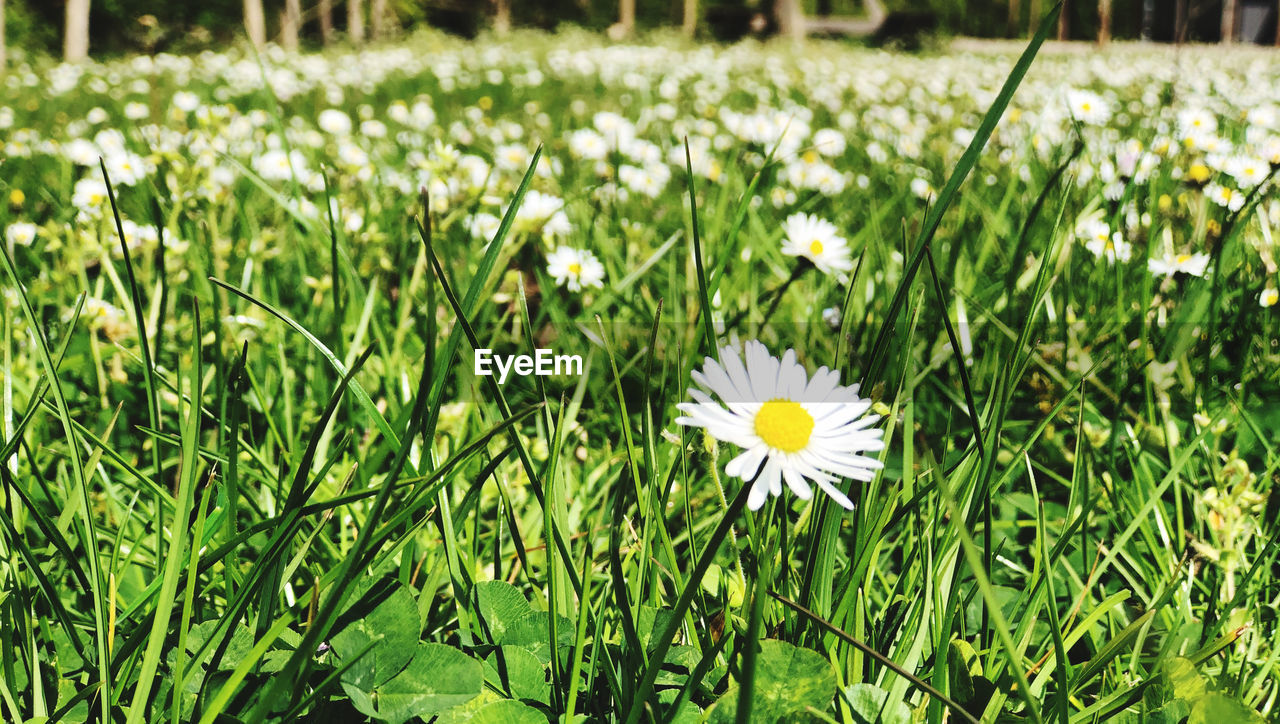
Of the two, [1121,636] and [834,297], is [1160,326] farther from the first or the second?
[1121,636]

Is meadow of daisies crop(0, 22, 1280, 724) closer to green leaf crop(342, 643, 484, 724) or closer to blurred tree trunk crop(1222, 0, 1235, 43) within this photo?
green leaf crop(342, 643, 484, 724)

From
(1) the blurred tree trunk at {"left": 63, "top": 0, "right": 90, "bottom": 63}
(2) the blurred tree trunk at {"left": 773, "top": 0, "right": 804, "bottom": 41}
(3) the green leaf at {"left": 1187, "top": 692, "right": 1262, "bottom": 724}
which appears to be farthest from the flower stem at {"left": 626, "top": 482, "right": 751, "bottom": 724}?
(2) the blurred tree trunk at {"left": 773, "top": 0, "right": 804, "bottom": 41}

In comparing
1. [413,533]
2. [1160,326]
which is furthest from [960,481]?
[1160,326]

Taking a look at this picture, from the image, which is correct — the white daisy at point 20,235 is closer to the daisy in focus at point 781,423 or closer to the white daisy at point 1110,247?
the daisy in focus at point 781,423

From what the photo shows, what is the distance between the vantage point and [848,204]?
1.86 m

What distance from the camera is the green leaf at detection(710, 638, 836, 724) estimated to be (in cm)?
45

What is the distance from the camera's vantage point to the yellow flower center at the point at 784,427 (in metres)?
0.41

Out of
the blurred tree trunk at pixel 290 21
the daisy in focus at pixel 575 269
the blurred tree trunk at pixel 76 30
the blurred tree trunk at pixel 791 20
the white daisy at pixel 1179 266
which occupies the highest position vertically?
the blurred tree trunk at pixel 791 20

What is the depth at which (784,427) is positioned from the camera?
42 centimetres

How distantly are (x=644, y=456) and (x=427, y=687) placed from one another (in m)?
0.18

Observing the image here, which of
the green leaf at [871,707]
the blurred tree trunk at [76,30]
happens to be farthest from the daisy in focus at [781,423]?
the blurred tree trunk at [76,30]

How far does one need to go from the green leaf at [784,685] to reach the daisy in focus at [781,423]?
10 cm

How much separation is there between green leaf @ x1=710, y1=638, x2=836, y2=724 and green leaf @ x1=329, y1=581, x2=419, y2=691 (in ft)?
0.60

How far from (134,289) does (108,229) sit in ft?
2.58
